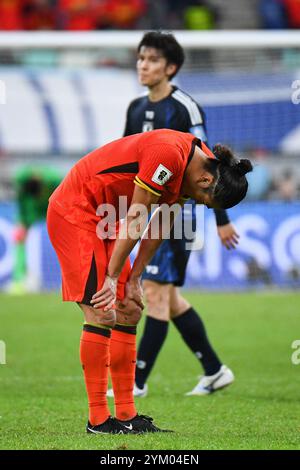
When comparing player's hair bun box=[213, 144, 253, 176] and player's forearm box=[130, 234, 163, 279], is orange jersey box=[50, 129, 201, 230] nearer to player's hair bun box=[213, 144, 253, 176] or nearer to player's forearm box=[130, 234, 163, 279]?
player's hair bun box=[213, 144, 253, 176]

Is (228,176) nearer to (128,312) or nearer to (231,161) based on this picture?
(231,161)

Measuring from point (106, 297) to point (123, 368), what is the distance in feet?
2.00

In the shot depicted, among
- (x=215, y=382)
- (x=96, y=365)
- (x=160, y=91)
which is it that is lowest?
(x=215, y=382)

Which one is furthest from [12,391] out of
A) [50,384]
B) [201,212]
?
[201,212]

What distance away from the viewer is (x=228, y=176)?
17.1 ft

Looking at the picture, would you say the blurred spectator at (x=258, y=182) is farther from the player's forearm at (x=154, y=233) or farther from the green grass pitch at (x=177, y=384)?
the player's forearm at (x=154, y=233)

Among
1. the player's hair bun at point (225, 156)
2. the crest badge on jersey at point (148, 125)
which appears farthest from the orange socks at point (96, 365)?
the crest badge on jersey at point (148, 125)

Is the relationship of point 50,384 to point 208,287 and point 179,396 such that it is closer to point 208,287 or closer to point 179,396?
point 179,396

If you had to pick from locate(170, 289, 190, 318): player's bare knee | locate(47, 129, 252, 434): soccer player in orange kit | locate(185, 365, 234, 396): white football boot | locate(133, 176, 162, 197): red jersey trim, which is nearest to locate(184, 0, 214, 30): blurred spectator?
locate(170, 289, 190, 318): player's bare knee

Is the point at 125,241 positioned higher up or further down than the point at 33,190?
higher up

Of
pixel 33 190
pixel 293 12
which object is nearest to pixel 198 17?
pixel 293 12

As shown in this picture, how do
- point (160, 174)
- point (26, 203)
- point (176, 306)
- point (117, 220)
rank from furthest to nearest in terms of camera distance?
point (26, 203) → point (176, 306) → point (117, 220) → point (160, 174)

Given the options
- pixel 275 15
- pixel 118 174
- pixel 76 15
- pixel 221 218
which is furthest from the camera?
pixel 275 15

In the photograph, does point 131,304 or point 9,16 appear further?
point 9,16
